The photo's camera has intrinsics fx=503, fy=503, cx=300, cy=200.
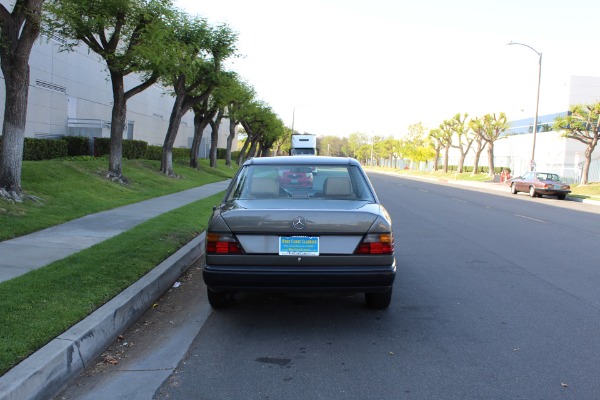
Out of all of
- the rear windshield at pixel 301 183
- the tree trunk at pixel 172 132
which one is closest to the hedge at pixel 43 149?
the tree trunk at pixel 172 132

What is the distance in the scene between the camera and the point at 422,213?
15.7 m

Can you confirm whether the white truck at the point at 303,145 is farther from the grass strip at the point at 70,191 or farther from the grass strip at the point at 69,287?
the grass strip at the point at 69,287

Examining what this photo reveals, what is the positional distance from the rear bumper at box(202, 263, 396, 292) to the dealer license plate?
0.44ft

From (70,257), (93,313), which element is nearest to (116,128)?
(70,257)

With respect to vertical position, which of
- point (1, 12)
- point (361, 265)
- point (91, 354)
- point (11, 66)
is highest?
point (1, 12)

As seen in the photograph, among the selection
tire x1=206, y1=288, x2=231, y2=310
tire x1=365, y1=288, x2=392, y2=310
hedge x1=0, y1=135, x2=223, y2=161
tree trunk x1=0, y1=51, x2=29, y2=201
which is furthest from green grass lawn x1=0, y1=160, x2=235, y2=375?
tire x1=365, y1=288, x2=392, y2=310

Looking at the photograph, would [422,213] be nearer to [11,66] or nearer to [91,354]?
[11,66]

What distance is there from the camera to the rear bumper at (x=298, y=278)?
4.48 meters

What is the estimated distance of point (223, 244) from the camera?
458cm

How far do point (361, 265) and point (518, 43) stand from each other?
29861 millimetres

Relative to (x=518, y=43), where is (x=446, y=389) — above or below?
below

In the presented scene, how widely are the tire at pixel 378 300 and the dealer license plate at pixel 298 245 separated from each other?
1194 millimetres

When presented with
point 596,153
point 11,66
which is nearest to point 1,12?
point 11,66

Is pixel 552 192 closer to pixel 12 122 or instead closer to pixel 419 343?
pixel 12 122
